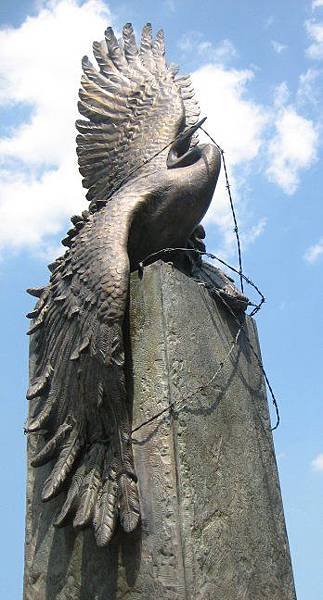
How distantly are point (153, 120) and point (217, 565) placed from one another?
8.20ft

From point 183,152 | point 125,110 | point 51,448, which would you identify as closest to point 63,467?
point 51,448

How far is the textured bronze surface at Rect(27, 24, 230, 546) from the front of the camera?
9.75ft

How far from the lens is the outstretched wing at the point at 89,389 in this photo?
9.48 ft

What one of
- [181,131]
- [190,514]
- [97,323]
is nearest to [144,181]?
[181,131]

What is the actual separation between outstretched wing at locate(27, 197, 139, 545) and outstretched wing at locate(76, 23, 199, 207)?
66 centimetres

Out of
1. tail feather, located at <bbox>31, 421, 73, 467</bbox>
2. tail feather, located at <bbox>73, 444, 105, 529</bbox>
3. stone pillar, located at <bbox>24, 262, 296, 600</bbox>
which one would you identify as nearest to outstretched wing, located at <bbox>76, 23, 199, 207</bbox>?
stone pillar, located at <bbox>24, 262, 296, 600</bbox>

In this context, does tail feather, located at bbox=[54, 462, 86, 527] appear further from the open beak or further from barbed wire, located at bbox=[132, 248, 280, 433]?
the open beak

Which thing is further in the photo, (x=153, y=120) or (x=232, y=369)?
(x=153, y=120)

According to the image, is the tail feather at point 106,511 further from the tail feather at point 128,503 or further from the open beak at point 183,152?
the open beak at point 183,152

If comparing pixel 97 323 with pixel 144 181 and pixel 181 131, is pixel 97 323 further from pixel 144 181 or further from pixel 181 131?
pixel 181 131

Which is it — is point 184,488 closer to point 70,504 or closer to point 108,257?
point 70,504

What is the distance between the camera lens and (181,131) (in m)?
4.09

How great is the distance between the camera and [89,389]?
3090 mm

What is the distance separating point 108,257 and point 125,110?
1.41 metres
